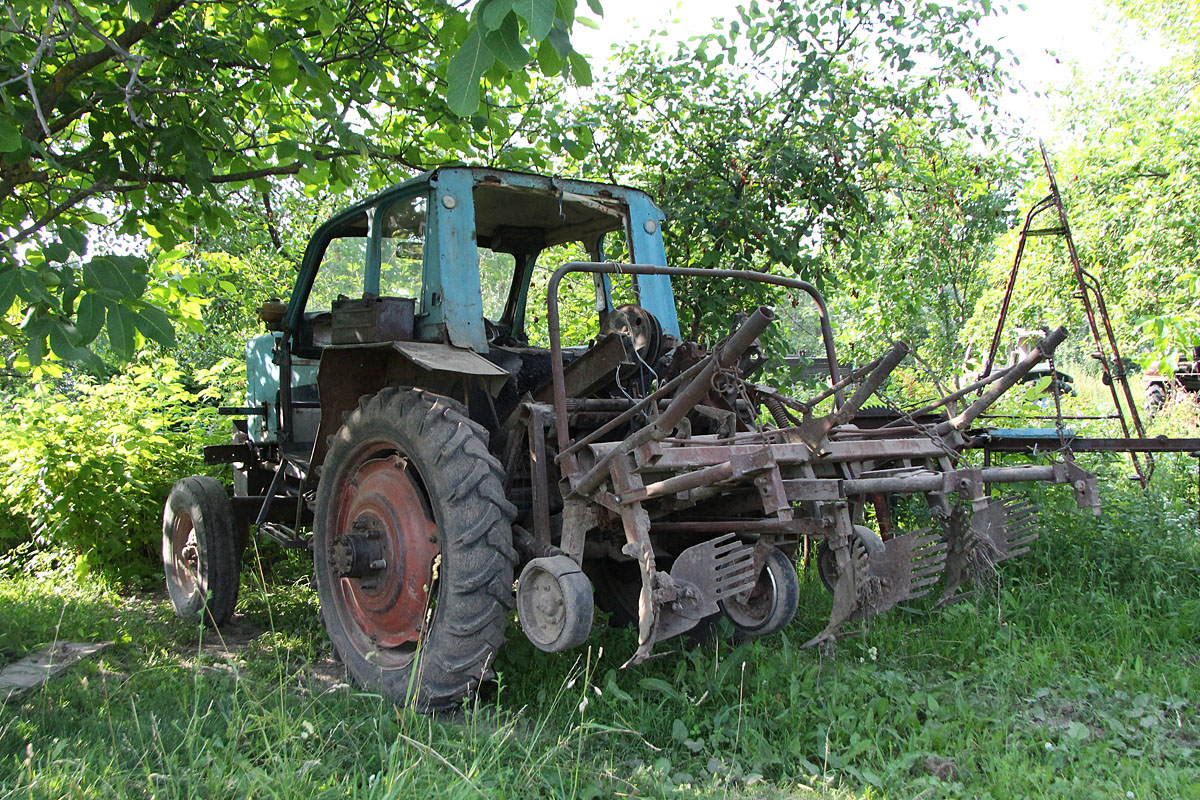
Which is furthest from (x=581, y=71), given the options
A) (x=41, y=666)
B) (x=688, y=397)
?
(x=41, y=666)

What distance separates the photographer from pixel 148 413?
7086 mm

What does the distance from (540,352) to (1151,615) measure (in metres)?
3.49

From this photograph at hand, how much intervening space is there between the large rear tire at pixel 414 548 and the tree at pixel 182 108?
40.8 inches

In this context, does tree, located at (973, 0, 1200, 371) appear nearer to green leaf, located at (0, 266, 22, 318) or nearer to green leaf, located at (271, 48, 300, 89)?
green leaf, located at (271, 48, 300, 89)

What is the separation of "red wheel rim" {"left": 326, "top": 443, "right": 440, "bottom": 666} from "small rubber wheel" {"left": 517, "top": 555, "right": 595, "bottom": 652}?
0.51 metres

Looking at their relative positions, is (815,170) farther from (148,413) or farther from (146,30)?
(148,413)

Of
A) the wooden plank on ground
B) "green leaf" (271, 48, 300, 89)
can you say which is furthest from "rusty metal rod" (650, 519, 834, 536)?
"green leaf" (271, 48, 300, 89)

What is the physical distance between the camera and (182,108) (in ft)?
14.4

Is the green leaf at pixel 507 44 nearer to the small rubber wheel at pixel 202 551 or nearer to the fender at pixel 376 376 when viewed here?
the fender at pixel 376 376

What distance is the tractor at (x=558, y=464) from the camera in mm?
3291

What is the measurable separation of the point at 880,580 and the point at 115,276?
307 centimetres

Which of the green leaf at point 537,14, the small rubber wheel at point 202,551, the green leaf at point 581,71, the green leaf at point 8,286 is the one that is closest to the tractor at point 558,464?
the small rubber wheel at point 202,551

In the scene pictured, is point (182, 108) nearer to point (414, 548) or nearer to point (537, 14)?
point (414, 548)

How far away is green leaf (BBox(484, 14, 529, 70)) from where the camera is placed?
8.13ft
